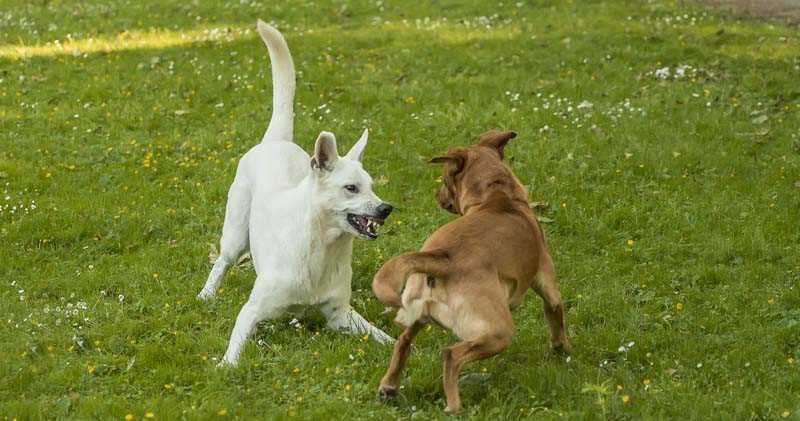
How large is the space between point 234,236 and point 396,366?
266cm

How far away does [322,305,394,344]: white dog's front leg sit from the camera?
7.67 metres

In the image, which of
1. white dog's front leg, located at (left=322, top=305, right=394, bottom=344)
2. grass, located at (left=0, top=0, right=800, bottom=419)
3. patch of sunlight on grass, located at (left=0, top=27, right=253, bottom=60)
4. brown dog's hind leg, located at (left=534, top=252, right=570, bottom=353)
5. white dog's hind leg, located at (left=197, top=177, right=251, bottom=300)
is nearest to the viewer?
grass, located at (left=0, top=0, right=800, bottom=419)

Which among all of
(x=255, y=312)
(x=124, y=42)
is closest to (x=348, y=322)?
(x=255, y=312)

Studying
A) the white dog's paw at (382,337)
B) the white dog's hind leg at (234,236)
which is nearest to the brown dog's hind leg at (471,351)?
the white dog's paw at (382,337)

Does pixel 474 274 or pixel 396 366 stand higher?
pixel 474 274

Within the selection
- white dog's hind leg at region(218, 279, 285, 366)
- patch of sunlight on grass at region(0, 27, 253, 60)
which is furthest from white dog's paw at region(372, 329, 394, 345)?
patch of sunlight on grass at region(0, 27, 253, 60)

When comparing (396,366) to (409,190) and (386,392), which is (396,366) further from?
(409,190)

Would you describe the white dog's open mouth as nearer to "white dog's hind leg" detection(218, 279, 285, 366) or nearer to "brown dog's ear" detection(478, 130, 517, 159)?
"white dog's hind leg" detection(218, 279, 285, 366)

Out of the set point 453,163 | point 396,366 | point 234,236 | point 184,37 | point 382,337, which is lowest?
point 184,37

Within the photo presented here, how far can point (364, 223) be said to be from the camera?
7.34 metres

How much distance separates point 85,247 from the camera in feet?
32.0

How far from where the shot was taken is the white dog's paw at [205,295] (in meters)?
8.51

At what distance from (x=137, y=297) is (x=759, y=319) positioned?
4762mm

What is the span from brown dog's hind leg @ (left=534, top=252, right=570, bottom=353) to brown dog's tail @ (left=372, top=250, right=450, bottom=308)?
1.07 metres
